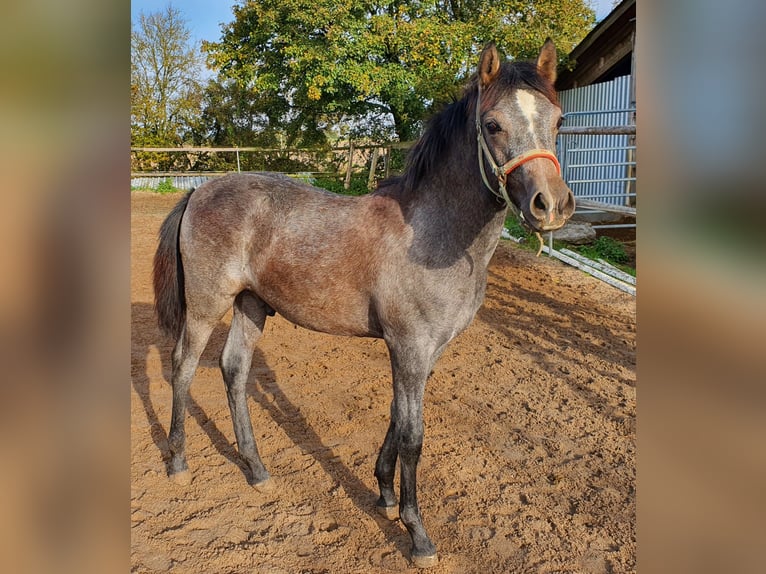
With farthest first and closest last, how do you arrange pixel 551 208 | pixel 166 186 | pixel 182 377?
1. pixel 166 186
2. pixel 182 377
3. pixel 551 208

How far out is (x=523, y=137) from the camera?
210 centimetres

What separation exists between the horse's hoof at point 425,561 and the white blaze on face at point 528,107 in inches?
74.5

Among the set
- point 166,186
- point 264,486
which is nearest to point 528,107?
point 264,486

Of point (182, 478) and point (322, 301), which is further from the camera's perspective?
point (182, 478)

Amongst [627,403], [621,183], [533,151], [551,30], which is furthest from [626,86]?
[533,151]

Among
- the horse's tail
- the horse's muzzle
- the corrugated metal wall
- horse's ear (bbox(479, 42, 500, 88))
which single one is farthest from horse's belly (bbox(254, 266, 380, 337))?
the corrugated metal wall

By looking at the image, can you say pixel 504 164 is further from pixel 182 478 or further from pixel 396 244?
pixel 182 478

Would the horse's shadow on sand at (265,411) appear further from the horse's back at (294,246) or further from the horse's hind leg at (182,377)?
the horse's back at (294,246)

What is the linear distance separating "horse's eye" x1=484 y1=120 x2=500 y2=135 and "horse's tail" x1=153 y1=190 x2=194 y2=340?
6.29ft

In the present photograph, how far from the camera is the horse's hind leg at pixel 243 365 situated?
3.14 m

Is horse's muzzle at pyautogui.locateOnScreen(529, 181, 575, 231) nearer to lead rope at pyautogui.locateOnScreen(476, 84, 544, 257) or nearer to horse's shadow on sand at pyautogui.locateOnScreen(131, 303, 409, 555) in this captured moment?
lead rope at pyautogui.locateOnScreen(476, 84, 544, 257)

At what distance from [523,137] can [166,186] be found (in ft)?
57.4

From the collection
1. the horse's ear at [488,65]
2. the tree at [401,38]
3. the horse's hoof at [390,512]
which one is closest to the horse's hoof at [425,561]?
the horse's hoof at [390,512]
